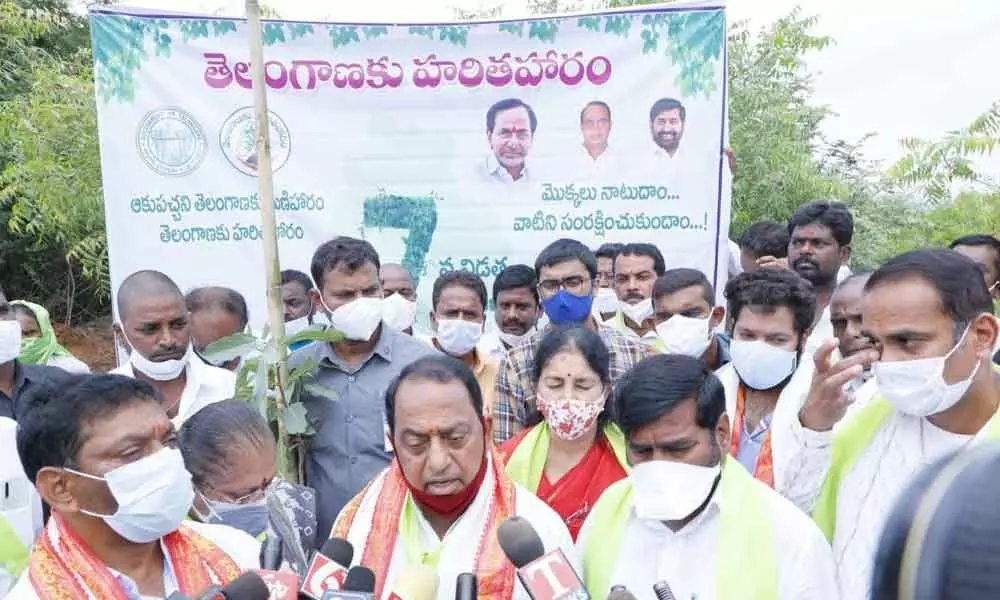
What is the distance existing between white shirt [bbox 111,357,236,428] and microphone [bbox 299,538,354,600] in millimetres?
1766

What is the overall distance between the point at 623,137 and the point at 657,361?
3.82 m

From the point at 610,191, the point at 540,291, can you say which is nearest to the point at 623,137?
the point at 610,191

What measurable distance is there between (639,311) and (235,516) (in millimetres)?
2811

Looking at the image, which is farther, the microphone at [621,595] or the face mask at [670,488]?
the face mask at [670,488]

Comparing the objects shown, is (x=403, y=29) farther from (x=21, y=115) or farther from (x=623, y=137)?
(x=21, y=115)

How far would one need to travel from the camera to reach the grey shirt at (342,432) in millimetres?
3717

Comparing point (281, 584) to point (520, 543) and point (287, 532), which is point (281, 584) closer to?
point (520, 543)

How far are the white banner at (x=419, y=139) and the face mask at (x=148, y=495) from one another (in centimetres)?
401

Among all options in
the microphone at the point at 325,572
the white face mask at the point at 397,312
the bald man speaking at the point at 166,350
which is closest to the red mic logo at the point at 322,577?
the microphone at the point at 325,572

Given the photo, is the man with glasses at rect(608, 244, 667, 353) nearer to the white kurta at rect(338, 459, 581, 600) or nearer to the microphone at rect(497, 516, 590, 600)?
the white kurta at rect(338, 459, 581, 600)

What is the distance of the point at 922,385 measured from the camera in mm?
2389

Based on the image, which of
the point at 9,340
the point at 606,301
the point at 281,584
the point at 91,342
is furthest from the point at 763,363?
the point at 91,342

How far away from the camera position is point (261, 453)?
9.57 feet

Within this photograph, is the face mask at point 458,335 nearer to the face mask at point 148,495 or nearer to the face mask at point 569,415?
the face mask at point 569,415
